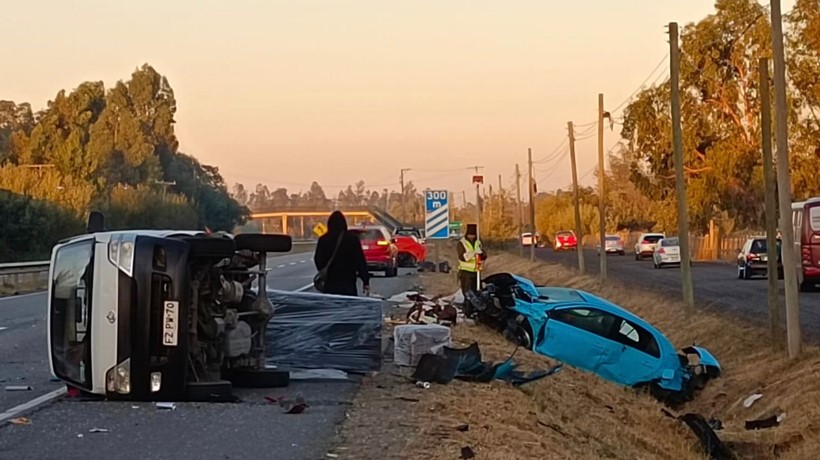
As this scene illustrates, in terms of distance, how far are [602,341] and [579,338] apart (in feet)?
1.28

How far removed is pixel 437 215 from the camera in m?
31.6

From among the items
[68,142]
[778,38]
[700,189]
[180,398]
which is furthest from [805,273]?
[68,142]

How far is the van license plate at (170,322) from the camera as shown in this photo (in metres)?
9.95

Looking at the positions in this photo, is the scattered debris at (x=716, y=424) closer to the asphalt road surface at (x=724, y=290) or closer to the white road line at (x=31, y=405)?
the asphalt road surface at (x=724, y=290)

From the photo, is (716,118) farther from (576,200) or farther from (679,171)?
(679,171)

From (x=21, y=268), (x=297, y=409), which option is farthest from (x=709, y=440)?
(x=21, y=268)

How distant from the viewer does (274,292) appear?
531 inches

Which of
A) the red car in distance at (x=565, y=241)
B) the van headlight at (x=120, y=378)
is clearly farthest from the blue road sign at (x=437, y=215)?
the red car in distance at (x=565, y=241)

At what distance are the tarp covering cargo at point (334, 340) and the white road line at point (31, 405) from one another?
Result: 225 cm

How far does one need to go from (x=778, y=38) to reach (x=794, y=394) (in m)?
5.62

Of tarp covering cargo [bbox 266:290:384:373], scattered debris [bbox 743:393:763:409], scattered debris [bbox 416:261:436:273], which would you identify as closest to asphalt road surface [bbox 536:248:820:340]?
scattered debris [bbox 743:393:763:409]

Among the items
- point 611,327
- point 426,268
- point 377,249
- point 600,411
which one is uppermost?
point 377,249

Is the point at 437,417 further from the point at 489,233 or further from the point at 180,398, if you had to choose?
the point at 489,233

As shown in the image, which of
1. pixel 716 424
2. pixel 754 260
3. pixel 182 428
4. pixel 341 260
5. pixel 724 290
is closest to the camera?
pixel 182 428
